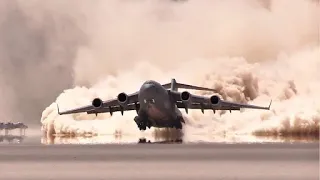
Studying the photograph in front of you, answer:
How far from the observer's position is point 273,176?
2875 cm

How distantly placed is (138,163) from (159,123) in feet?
147

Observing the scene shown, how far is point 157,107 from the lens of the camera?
253 feet

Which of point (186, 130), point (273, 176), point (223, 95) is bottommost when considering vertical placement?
point (273, 176)

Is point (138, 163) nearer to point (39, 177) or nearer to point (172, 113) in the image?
point (39, 177)

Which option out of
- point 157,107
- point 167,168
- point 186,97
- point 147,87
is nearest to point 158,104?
point 157,107

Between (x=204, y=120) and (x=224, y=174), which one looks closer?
(x=224, y=174)

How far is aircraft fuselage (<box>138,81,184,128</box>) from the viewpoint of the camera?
75.1 meters

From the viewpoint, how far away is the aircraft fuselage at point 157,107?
75125 millimetres

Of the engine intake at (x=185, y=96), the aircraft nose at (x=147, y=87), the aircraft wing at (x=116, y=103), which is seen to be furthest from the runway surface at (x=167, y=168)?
the aircraft wing at (x=116, y=103)

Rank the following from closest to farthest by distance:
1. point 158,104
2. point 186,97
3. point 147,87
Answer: point 147,87, point 158,104, point 186,97

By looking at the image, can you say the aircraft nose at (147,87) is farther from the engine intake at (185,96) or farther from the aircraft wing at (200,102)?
the aircraft wing at (200,102)

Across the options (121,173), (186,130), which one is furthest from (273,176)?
(186,130)

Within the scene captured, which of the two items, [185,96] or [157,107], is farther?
[185,96]

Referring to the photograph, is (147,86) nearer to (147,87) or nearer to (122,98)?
(147,87)
